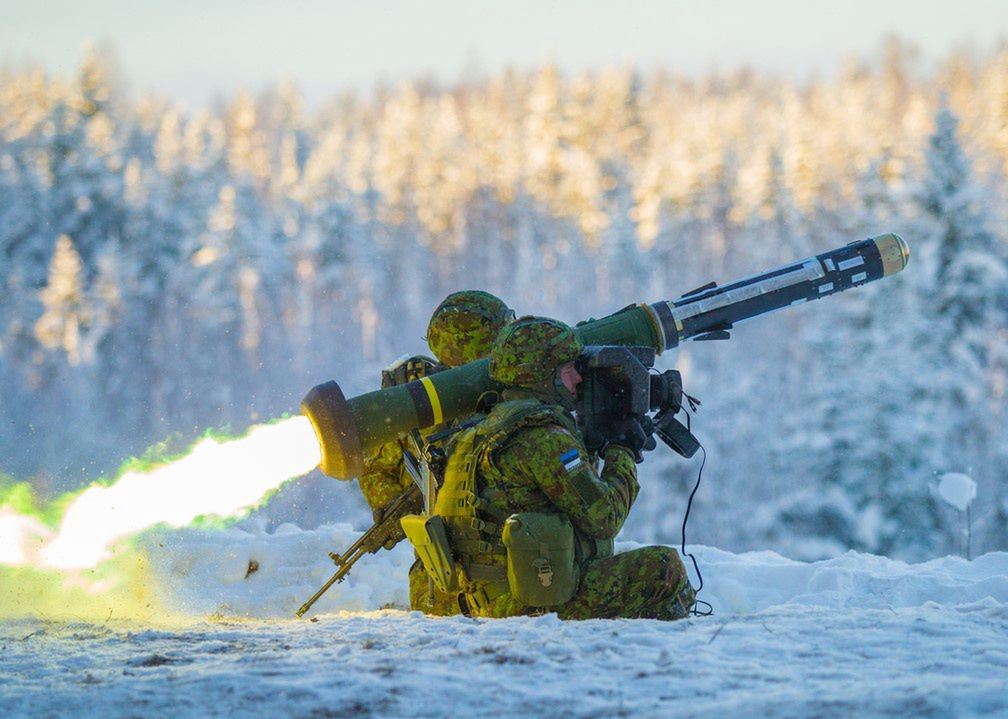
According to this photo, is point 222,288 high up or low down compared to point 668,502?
up

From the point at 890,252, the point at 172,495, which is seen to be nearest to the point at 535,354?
the point at 172,495

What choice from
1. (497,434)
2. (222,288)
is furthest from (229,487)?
(222,288)

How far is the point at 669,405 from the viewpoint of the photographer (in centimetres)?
838

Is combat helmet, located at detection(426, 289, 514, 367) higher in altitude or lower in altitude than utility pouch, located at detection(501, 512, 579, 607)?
higher

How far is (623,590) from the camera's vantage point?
789cm

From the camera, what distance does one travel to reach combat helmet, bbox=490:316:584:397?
311 inches

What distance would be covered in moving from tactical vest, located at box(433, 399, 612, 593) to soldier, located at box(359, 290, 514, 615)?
1083mm

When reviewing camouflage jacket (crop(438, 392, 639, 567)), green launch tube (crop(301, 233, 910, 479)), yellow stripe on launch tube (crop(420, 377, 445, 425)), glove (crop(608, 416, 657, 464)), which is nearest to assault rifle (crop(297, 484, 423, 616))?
green launch tube (crop(301, 233, 910, 479))

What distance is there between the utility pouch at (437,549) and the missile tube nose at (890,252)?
487cm

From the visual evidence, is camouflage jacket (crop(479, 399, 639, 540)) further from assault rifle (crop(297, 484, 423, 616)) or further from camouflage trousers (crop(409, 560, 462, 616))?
assault rifle (crop(297, 484, 423, 616))

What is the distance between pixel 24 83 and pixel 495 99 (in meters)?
60.4

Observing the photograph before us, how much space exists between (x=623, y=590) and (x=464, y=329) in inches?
95.3

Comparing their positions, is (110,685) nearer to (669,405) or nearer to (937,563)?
(669,405)

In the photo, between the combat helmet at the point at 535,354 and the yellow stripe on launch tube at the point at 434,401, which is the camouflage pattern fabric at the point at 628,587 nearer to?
the combat helmet at the point at 535,354
